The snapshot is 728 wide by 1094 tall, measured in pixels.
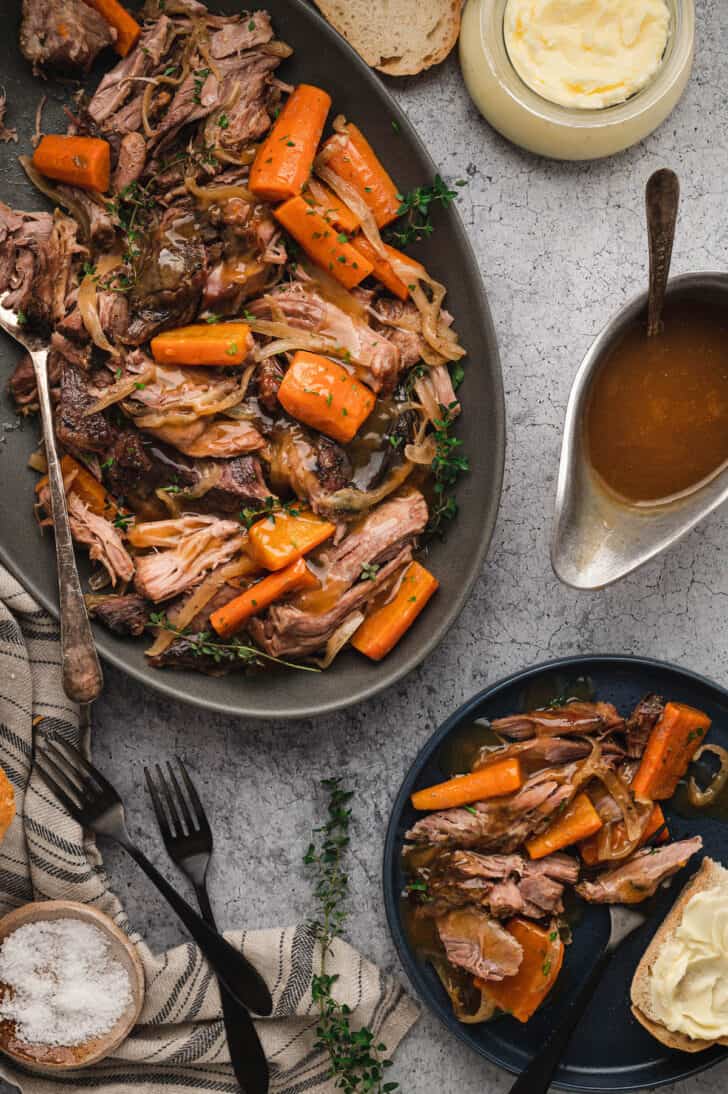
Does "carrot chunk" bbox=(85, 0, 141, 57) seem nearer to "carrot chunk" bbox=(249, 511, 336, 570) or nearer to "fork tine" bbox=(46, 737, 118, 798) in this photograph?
"carrot chunk" bbox=(249, 511, 336, 570)

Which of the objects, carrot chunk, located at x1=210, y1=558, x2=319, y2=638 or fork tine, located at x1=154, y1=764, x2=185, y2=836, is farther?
fork tine, located at x1=154, y1=764, x2=185, y2=836

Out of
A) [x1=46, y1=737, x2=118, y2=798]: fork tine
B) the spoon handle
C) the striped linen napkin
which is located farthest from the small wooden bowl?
the spoon handle

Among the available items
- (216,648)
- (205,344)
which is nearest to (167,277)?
(205,344)

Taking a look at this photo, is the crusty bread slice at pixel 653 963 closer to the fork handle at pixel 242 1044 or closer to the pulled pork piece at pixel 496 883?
the pulled pork piece at pixel 496 883

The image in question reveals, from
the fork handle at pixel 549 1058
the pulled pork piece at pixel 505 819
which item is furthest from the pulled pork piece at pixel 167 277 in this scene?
the fork handle at pixel 549 1058

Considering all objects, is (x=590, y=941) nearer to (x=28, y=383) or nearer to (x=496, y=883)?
(x=496, y=883)
